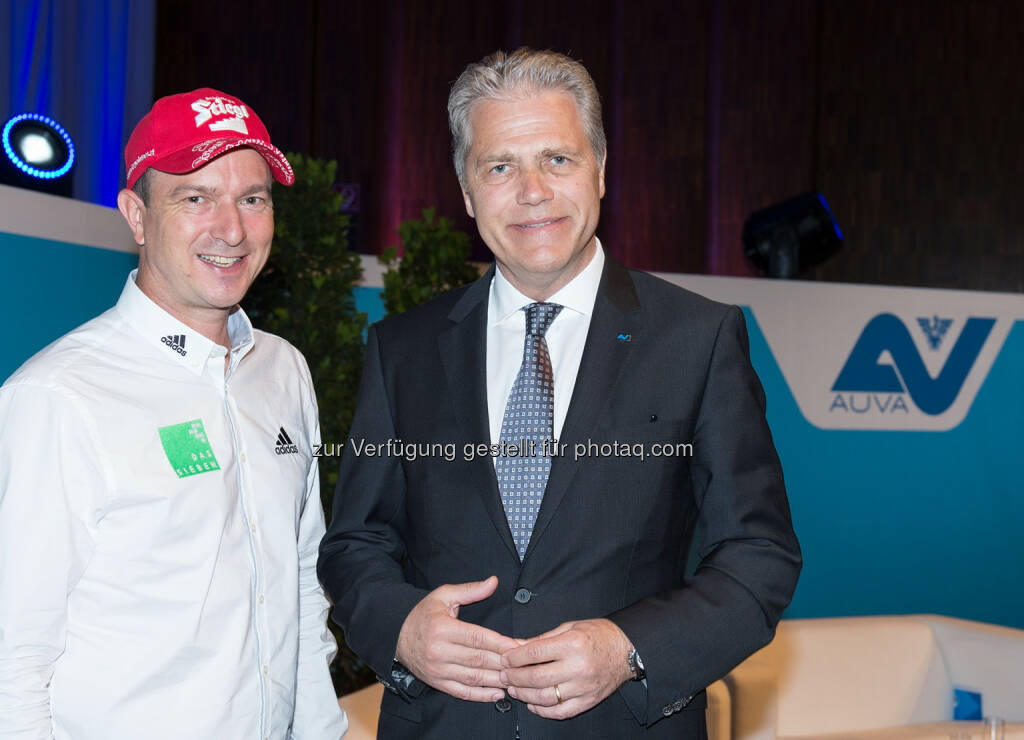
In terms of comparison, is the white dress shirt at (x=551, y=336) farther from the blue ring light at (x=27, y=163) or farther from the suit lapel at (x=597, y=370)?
the blue ring light at (x=27, y=163)

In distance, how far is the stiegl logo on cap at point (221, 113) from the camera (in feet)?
5.57

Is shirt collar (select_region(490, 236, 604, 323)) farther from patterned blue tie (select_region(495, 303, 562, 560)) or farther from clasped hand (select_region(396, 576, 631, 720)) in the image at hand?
clasped hand (select_region(396, 576, 631, 720))

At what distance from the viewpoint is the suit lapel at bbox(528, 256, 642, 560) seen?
5.04 feet

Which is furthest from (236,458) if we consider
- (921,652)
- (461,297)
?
(921,652)

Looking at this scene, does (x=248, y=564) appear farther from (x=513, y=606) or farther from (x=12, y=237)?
(x=12, y=237)

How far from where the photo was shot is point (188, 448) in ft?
5.36

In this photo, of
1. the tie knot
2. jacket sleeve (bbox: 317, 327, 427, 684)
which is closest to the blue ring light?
jacket sleeve (bbox: 317, 327, 427, 684)

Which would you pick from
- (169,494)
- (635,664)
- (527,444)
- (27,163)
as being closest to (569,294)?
(527,444)

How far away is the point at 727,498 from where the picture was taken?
4.96ft

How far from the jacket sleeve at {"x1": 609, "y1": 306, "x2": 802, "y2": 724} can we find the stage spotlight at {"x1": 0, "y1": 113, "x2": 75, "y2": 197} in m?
3.03

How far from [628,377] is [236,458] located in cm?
73

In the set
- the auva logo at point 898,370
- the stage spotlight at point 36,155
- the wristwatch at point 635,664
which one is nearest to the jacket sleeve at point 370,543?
the wristwatch at point 635,664

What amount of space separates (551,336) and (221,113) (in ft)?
2.42

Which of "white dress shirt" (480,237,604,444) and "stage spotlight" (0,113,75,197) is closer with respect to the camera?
"white dress shirt" (480,237,604,444)
